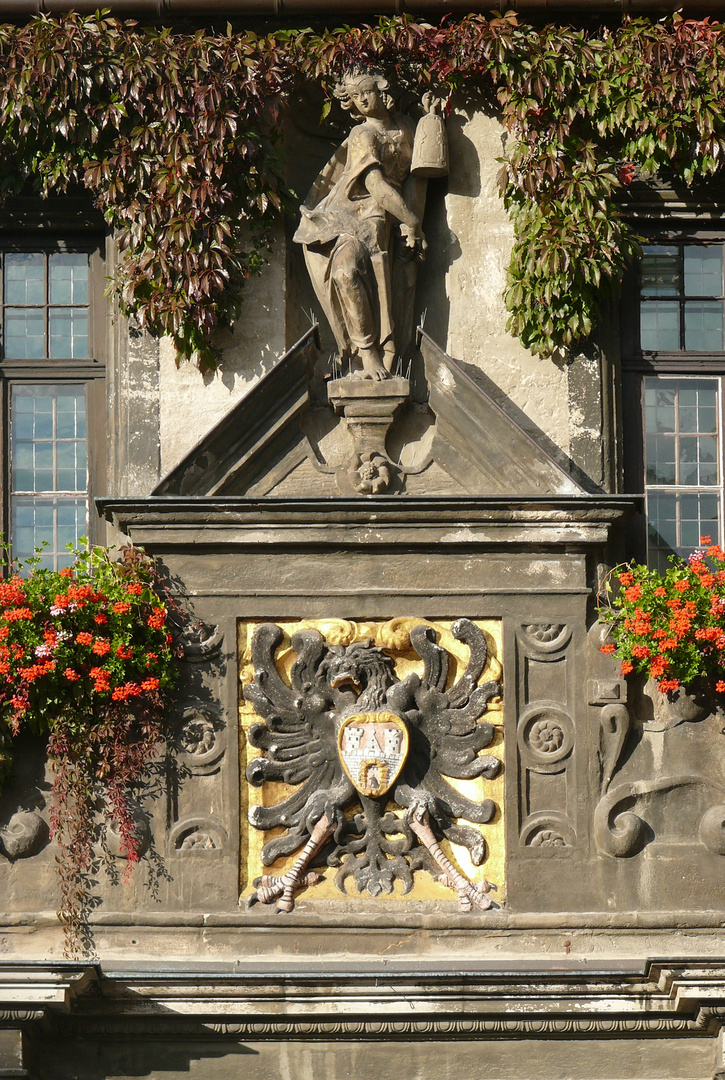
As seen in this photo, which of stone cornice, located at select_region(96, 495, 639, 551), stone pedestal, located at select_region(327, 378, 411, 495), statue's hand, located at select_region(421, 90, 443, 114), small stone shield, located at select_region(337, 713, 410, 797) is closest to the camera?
small stone shield, located at select_region(337, 713, 410, 797)

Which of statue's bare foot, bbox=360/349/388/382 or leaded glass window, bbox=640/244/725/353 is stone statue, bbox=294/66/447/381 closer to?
statue's bare foot, bbox=360/349/388/382

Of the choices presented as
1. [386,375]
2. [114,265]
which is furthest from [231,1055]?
[114,265]

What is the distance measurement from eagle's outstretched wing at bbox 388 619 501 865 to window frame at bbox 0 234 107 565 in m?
1.69

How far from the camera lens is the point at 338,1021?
21.7 feet

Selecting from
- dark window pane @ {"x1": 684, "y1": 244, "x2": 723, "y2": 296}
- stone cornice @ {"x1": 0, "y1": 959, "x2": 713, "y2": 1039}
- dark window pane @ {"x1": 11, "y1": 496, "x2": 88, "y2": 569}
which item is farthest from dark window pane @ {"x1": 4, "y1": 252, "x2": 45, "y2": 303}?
stone cornice @ {"x1": 0, "y1": 959, "x2": 713, "y2": 1039}

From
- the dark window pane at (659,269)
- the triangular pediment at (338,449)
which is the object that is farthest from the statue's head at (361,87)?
the dark window pane at (659,269)

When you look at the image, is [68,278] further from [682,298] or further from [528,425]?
[682,298]

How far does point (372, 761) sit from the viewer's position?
6.87 meters

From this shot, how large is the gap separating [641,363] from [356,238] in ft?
4.64

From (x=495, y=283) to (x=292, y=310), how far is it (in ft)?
2.99

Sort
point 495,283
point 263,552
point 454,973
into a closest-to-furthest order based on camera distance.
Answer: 1. point 454,973
2. point 263,552
3. point 495,283

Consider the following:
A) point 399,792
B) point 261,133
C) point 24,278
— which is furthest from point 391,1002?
point 261,133

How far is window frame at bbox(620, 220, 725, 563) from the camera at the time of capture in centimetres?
756

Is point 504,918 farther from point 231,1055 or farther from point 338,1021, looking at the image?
point 231,1055
